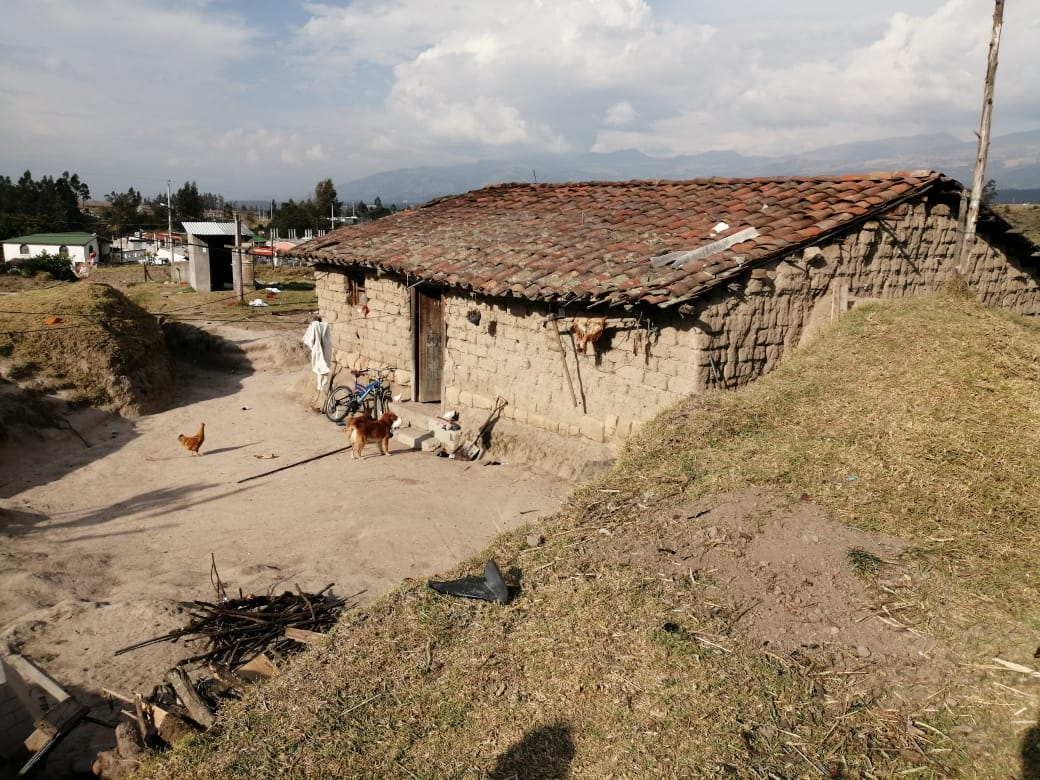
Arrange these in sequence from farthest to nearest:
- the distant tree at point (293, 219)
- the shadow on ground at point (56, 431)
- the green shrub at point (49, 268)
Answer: the distant tree at point (293, 219)
the green shrub at point (49, 268)
the shadow on ground at point (56, 431)

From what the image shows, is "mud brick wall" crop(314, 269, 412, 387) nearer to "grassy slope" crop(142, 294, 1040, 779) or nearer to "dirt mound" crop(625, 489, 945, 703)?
"grassy slope" crop(142, 294, 1040, 779)

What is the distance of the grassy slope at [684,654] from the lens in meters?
3.65

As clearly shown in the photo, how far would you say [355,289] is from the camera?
14.3 metres

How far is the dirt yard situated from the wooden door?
5.25 feet

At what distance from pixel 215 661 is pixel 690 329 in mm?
5910

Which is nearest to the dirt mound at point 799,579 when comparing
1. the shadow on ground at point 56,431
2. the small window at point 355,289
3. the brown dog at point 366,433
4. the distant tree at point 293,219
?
the brown dog at point 366,433

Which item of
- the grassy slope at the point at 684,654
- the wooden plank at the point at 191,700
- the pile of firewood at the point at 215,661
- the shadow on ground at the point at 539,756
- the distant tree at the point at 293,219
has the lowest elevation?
the pile of firewood at the point at 215,661

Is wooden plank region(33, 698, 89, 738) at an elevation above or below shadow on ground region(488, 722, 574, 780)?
below

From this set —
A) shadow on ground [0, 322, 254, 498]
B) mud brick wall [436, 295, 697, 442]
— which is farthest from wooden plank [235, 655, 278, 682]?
shadow on ground [0, 322, 254, 498]

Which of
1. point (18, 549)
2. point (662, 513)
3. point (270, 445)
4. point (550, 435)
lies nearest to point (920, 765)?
point (662, 513)

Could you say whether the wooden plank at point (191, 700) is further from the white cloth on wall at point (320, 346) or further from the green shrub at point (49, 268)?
the green shrub at point (49, 268)

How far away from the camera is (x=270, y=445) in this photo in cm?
1226

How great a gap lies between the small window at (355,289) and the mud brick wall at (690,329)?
10.5ft

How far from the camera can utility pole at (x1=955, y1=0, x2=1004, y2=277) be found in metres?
10.0
